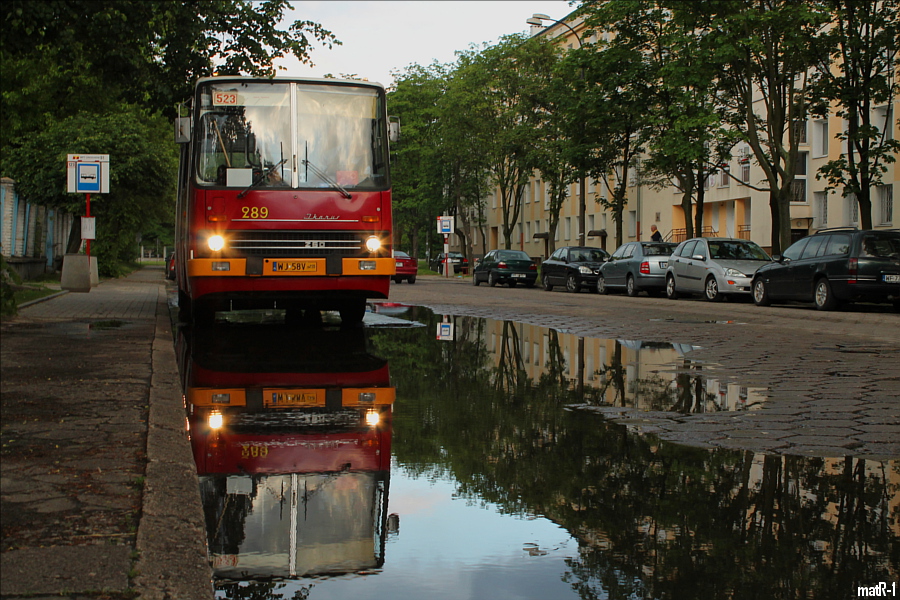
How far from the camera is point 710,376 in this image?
9.56 metres

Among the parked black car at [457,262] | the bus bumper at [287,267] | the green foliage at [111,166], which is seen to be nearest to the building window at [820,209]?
the parked black car at [457,262]

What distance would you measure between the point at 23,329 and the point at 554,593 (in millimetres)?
11412

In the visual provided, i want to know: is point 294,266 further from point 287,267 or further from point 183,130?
point 183,130

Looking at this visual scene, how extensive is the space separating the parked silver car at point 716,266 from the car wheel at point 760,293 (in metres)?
1.26

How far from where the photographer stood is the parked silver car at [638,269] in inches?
1267

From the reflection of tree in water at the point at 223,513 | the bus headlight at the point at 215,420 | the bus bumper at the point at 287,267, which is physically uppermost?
the bus bumper at the point at 287,267

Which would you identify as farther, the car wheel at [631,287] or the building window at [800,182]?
the building window at [800,182]

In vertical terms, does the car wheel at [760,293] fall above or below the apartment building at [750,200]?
below

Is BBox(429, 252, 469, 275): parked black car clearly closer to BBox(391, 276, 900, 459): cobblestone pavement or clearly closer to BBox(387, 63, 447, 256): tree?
BBox(387, 63, 447, 256): tree

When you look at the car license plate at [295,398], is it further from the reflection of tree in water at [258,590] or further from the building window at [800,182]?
the building window at [800,182]

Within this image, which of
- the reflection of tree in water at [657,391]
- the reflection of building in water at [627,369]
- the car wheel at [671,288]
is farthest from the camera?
the car wheel at [671,288]

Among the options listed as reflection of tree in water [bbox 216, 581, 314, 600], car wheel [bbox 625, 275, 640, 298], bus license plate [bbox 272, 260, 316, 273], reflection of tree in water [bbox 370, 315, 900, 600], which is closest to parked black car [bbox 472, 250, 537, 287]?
car wheel [bbox 625, 275, 640, 298]

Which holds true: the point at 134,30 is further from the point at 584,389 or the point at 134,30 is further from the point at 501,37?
the point at 501,37

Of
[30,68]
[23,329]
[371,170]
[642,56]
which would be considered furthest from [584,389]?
[642,56]
